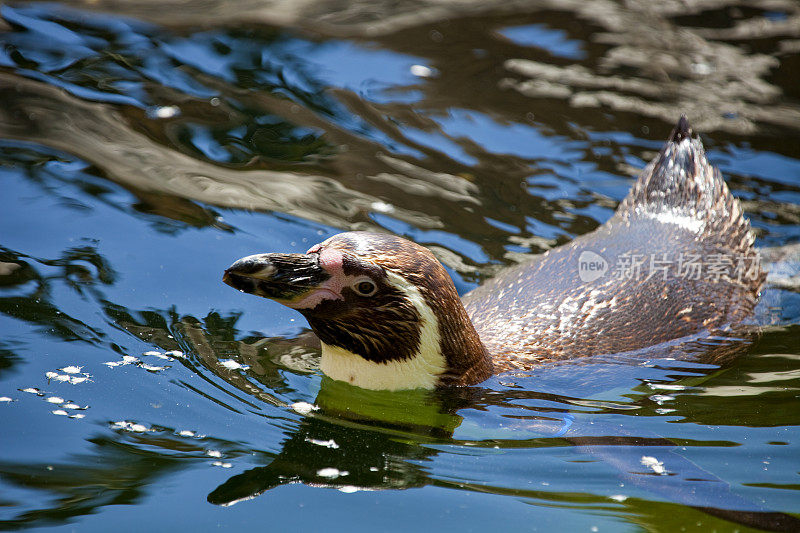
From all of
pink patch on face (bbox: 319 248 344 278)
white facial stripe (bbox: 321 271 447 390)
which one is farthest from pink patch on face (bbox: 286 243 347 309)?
white facial stripe (bbox: 321 271 447 390)

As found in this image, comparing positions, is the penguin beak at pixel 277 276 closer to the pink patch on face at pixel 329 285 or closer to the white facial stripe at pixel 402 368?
the pink patch on face at pixel 329 285

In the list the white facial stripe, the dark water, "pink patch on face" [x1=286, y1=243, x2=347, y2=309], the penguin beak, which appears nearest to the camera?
the dark water

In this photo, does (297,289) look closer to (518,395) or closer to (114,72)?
(518,395)

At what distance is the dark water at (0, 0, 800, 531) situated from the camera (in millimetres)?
4691

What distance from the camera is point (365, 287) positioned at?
5.26 meters

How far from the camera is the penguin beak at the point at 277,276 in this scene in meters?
5.03

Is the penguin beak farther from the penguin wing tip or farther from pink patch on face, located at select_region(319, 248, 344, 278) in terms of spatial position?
the penguin wing tip

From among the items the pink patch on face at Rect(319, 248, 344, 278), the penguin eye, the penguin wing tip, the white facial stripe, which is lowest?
the white facial stripe

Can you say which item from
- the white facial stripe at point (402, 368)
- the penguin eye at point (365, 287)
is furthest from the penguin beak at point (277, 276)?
the white facial stripe at point (402, 368)

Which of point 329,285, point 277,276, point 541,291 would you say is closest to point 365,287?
point 329,285

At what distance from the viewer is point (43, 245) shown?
6879mm

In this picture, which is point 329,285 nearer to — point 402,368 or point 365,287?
point 365,287

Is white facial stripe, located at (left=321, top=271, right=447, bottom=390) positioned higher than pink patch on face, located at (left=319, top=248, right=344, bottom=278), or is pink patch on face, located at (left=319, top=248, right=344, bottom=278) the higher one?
pink patch on face, located at (left=319, top=248, right=344, bottom=278)

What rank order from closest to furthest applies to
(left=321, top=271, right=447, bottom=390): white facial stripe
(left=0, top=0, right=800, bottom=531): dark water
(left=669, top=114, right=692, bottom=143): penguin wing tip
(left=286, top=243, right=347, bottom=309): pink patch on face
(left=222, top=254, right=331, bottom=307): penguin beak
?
(left=0, top=0, right=800, bottom=531): dark water → (left=222, top=254, right=331, bottom=307): penguin beak → (left=286, top=243, right=347, bottom=309): pink patch on face → (left=321, top=271, right=447, bottom=390): white facial stripe → (left=669, top=114, right=692, bottom=143): penguin wing tip
